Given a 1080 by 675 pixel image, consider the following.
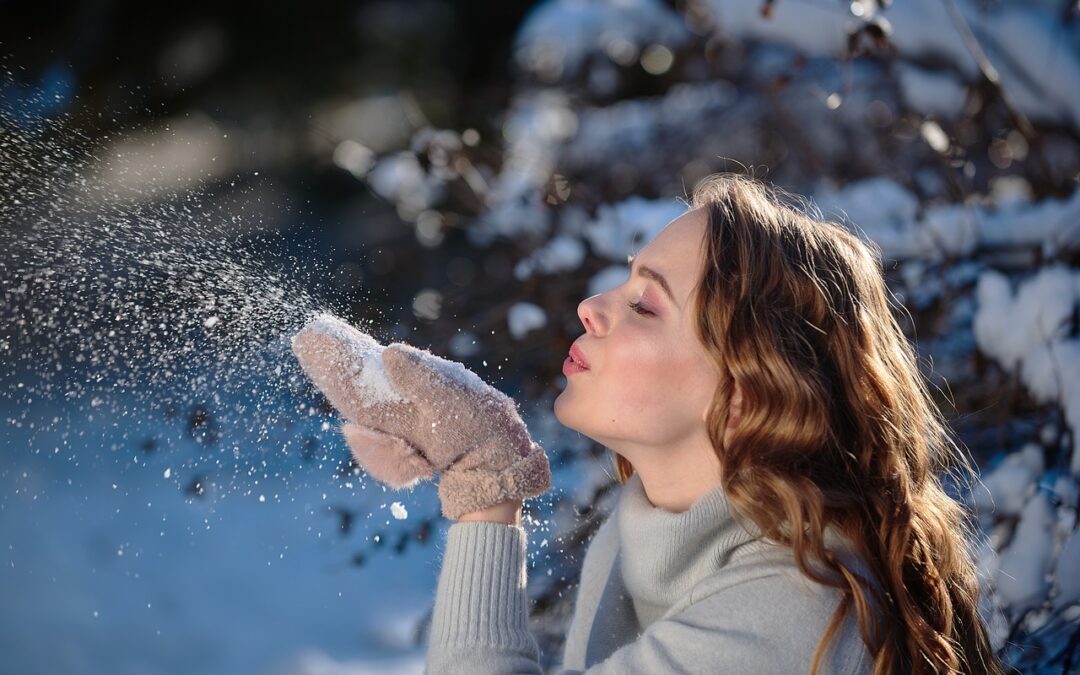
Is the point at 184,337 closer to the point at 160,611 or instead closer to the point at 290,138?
the point at 160,611

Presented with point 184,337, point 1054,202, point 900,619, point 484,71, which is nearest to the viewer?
point 900,619

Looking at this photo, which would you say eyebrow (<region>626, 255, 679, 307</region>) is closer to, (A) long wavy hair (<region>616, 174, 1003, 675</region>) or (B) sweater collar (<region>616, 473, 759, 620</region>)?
(A) long wavy hair (<region>616, 174, 1003, 675</region>)

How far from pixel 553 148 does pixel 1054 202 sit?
1.69 metres

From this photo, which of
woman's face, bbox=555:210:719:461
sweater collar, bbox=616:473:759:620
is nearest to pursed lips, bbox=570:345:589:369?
woman's face, bbox=555:210:719:461

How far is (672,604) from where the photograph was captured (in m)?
1.49

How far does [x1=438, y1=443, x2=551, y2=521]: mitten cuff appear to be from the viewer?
4.78 feet

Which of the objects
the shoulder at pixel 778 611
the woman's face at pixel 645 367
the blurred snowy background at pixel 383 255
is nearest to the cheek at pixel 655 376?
the woman's face at pixel 645 367

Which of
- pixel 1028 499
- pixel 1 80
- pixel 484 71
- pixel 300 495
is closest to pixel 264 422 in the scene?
pixel 300 495

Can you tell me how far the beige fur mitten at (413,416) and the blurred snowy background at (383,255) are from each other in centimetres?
17

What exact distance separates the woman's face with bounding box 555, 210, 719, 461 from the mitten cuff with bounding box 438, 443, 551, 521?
10 centimetres

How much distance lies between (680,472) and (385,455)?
452mm

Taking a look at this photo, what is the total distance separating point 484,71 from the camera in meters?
4.12

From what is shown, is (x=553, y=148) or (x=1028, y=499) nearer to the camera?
(x=1028, y=499)

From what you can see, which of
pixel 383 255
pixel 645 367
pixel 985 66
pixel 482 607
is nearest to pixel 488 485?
pixel 482 607
